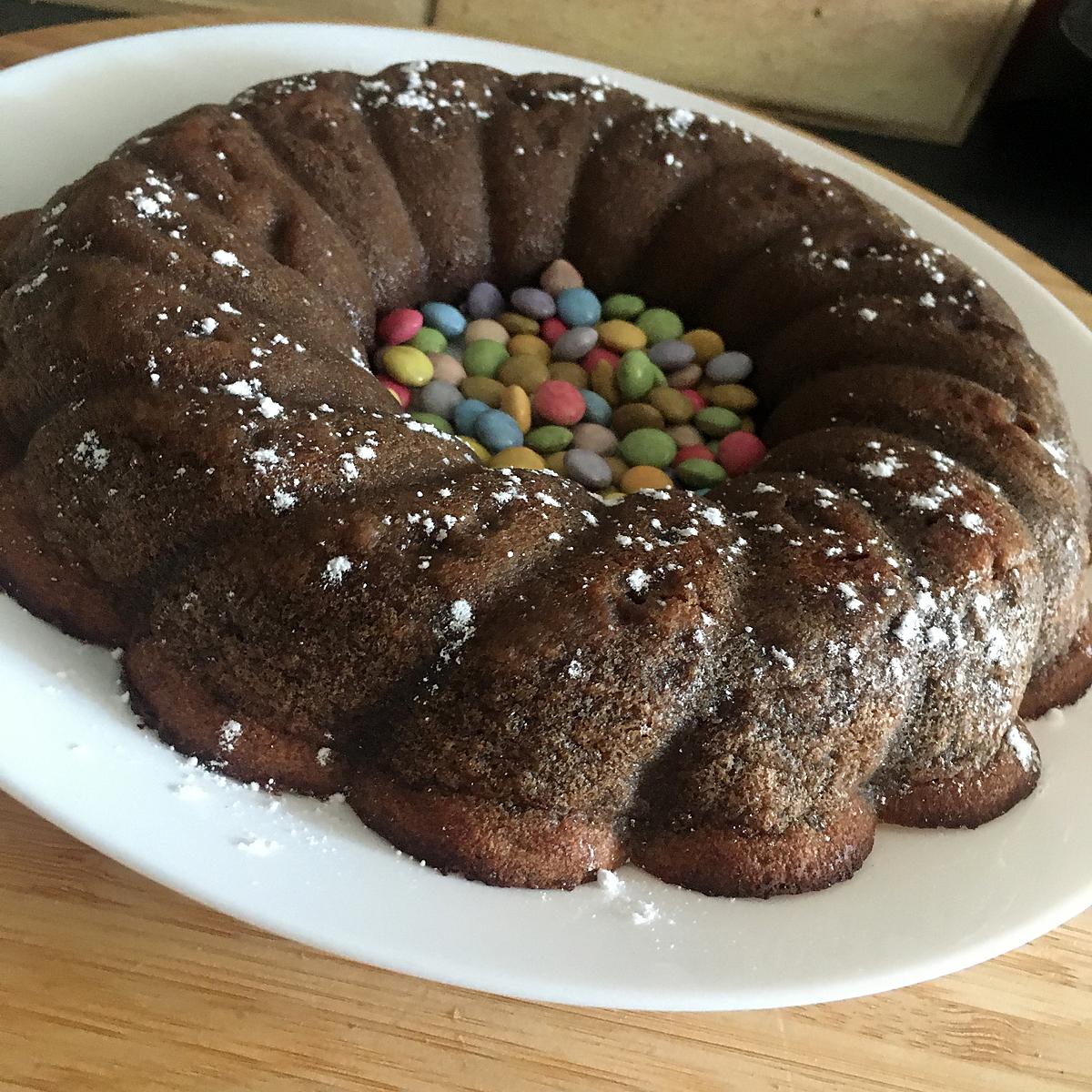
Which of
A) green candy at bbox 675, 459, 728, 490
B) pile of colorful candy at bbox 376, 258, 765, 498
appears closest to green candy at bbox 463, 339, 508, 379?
pile of colorful candy at bbox 376, 258, 765, 498

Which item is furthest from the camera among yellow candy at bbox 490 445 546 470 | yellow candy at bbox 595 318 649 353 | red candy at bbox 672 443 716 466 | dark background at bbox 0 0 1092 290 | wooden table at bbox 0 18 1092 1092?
dark background at bbox 0 0 1092 290

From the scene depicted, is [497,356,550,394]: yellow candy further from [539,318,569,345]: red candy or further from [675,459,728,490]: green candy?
[675,459,728,490]: green candy

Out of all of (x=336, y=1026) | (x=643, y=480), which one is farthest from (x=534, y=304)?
(x=336, y=1026)

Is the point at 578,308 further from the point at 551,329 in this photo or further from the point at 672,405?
the point at 672,405

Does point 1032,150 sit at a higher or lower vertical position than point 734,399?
higher

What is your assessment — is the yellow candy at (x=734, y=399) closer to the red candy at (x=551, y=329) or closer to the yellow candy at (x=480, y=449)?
the red candy at (x=551, y=329)

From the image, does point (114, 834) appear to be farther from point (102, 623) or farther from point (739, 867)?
point (739, 867)
